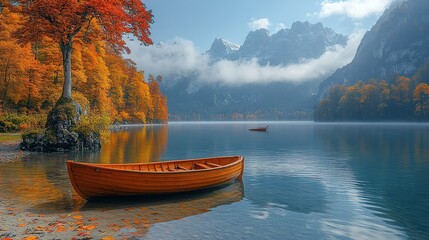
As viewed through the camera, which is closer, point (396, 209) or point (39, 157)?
point (396, 209)

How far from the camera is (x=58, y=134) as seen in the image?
31.8m

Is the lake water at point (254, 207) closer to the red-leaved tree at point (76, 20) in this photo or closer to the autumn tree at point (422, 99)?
the red-leaved tree at point (76, 20)

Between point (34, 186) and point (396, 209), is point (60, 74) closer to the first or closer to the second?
point (34, 186)

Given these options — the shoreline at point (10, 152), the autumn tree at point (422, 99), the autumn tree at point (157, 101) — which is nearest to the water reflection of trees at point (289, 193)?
the shoreline at point (10, 152)

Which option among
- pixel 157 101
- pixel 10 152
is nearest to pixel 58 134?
pixel 10 152

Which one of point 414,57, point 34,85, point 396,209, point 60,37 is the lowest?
point 396,209

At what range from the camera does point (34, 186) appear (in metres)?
17.2

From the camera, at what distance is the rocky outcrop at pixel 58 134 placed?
3098 cm

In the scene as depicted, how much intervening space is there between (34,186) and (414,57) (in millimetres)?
221503

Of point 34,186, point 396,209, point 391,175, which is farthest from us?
point 391,175

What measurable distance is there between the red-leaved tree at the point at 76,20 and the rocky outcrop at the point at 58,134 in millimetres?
1832

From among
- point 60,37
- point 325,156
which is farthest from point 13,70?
point 325,156

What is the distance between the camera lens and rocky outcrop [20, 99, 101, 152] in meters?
31.0

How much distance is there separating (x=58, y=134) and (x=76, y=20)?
11451 millimetres
